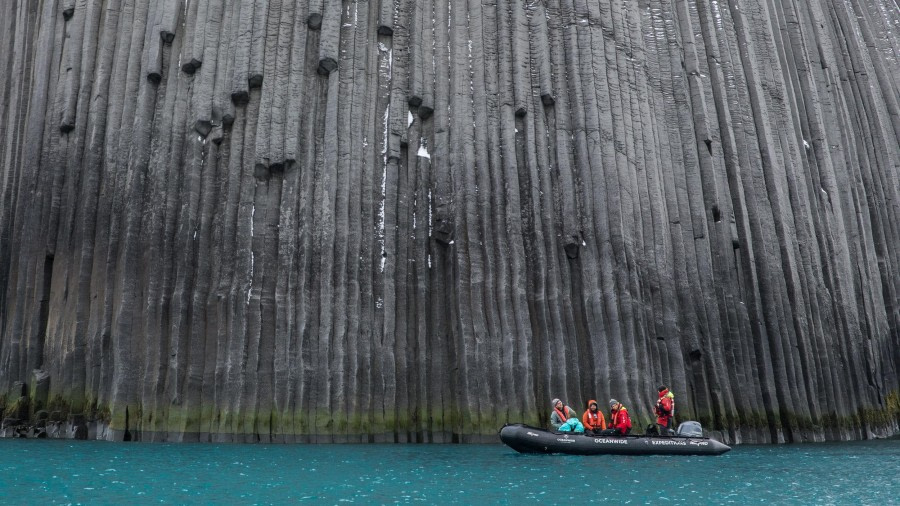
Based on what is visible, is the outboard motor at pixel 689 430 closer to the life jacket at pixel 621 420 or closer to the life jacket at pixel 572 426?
the life jacket at pixel 621 420

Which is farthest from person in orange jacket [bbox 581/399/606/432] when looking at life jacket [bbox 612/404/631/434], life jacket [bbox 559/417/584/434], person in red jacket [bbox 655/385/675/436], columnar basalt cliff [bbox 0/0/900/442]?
columnar basalt cliff [bbox 0/0/900/442]

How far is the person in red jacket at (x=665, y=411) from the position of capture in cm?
2144

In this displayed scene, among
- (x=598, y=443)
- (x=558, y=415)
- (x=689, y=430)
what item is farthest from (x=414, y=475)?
(x=689, y=430)

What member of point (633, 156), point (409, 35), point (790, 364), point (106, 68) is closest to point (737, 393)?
point (790, 364)

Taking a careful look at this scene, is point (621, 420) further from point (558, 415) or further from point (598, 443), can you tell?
point (558, 415)

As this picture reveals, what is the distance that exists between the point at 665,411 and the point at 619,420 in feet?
4.25

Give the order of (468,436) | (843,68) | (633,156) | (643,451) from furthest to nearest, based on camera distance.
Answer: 1. (843,68)
2. (633,156)
3. (468,436)
4. (643,451)

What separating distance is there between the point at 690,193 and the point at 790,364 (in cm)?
536

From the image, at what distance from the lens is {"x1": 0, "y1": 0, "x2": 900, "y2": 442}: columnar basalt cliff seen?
22.6m

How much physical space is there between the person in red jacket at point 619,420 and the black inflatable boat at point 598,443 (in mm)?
377

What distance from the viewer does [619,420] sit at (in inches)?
825

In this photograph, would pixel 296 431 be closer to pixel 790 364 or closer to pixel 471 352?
pixel 471 352

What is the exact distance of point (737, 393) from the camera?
80.4 feet

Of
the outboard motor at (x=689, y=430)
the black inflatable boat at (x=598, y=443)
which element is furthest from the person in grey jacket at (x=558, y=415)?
the outboard motor at (x=689, y=430)
